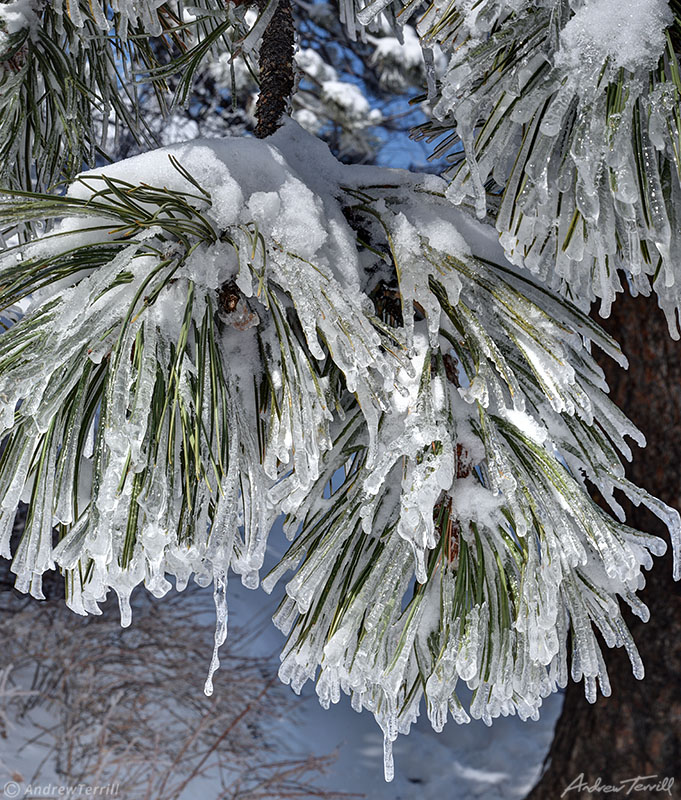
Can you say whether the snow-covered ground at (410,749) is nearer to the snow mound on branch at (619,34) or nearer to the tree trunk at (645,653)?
the tree trunk at (645,653)

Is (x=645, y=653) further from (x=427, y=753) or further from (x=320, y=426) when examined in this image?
(x=320, y=426)

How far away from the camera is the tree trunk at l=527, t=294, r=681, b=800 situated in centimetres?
164

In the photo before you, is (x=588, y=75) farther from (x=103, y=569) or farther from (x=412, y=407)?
(x=103, y=569)

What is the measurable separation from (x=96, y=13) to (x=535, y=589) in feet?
1.63

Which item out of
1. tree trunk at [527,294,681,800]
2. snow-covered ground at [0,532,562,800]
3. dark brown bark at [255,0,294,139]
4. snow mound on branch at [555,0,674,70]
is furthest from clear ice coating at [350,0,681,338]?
snow-covered ground at [0,532,562,800]

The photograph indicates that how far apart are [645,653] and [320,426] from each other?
1512 millimetres

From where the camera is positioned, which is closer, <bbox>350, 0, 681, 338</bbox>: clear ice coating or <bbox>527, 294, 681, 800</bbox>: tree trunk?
<bbox>350, 0, 681, 338</bbox>: clear ice coating

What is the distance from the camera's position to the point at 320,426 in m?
0.45

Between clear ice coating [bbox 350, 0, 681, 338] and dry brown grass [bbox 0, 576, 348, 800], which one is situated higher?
clear ice coating [bbox 350, 0, 681, 338]

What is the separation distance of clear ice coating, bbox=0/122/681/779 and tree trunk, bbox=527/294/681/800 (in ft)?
4.24

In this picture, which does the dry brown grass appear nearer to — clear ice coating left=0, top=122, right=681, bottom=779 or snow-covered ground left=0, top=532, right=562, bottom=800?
snow-covered ground left=0, top=532, right=562, bottom=800

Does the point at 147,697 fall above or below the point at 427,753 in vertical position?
above

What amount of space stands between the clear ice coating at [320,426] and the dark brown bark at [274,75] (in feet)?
0.20

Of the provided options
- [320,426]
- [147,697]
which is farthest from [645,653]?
[147,697]
